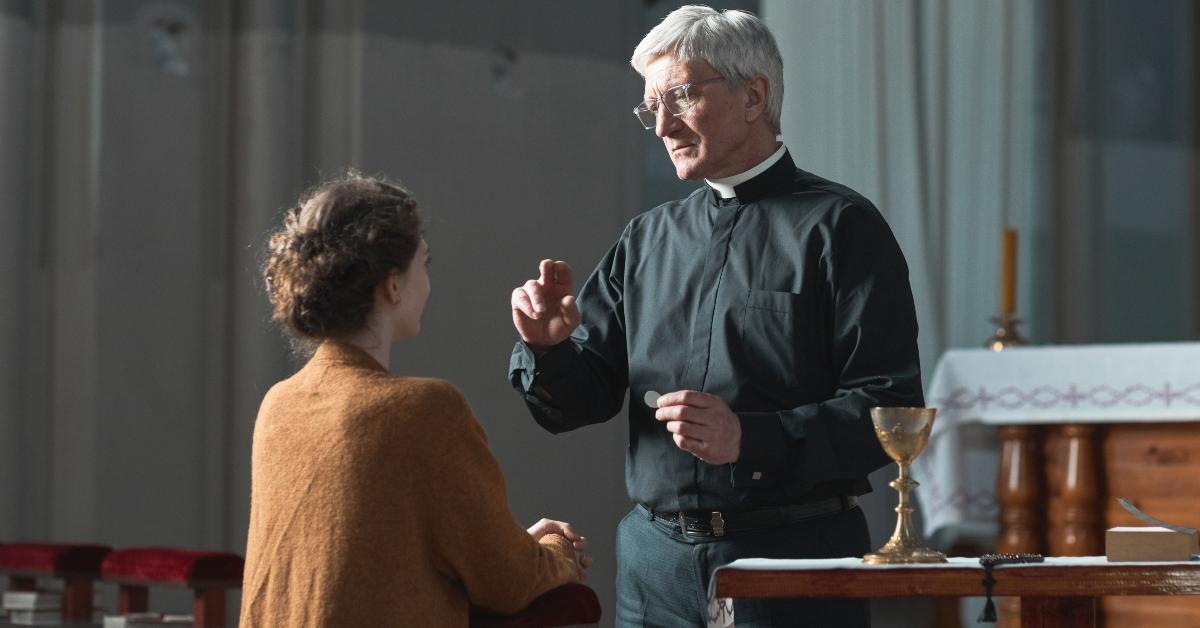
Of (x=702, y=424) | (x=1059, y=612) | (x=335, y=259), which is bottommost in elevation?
(x=1059, y=612)

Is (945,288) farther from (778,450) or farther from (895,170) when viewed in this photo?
(778,450)

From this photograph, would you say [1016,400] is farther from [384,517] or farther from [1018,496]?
[384,517]

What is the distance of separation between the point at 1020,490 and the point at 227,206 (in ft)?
9.37

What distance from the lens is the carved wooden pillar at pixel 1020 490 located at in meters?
4.98

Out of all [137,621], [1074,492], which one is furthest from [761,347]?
[1074,492]

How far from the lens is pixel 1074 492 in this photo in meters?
4.84

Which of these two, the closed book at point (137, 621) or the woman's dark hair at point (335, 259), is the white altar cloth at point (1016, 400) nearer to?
the closed book at point (137, 621)

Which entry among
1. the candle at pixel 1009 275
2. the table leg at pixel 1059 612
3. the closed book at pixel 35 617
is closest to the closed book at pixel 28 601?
the closed book at pixel 35 617

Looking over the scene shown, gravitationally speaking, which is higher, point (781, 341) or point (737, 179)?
point (737, 179)

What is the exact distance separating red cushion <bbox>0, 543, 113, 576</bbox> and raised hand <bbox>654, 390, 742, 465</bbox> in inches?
84.9

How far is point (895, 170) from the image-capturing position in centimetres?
618

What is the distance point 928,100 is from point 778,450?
13.9 ft

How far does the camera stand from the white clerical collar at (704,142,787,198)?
8.64 feet

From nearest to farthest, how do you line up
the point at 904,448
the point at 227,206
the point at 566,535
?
the point at 904,448 → the point at 566,535 → the point at 227,206
